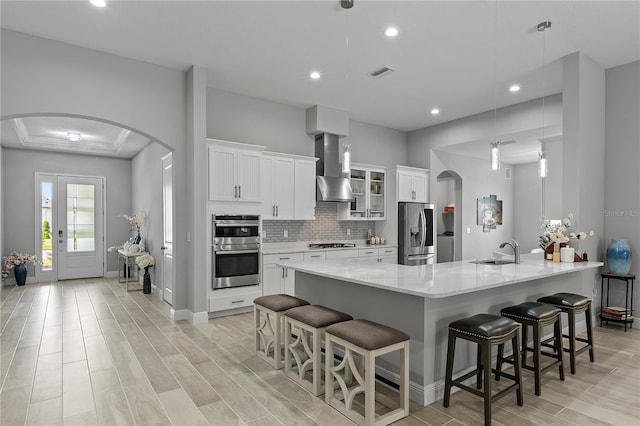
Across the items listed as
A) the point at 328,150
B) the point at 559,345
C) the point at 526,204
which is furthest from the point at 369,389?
the point at 526,204

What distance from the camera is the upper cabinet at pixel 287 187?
561 cm

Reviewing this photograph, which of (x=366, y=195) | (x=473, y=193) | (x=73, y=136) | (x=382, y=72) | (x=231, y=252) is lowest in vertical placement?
(x=231, y=252)

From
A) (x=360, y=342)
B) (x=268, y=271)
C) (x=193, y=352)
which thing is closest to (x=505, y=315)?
(x=360, y=342)

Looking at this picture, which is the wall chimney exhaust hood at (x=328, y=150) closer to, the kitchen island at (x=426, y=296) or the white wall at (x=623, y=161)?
the kitchen island at (x=426, y=296)

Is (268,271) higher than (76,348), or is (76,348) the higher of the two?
(268,271)

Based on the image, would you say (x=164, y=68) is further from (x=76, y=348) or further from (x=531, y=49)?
(x=531, y=49)

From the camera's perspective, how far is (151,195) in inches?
278

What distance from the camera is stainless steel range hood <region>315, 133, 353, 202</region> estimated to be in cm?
624

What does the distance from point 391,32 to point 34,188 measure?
790cm

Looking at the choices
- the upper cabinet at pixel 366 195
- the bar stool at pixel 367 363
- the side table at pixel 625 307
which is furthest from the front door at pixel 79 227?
the side table at pixel 625 307

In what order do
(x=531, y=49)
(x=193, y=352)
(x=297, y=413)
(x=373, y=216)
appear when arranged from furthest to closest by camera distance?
1. (x=373, y=216)
2. (x=531, y=49)
3. (x=193, y=352)
4. (x=297, y=413)

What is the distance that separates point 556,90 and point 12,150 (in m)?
10.0

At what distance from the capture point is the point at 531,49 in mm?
4223

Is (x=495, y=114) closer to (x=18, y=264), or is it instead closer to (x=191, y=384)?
(x=191, y=384)
